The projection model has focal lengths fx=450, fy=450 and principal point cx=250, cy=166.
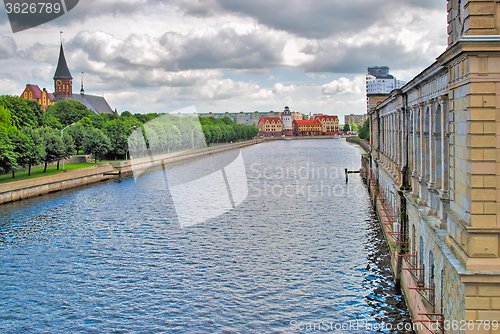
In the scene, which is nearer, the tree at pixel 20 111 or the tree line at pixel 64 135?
the tree line at pixel 64 135

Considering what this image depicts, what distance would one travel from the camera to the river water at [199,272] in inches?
685

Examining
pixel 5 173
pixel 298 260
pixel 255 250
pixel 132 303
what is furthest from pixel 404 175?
pixel 5 173

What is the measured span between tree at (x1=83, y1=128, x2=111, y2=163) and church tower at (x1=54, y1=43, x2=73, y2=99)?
8592 cm

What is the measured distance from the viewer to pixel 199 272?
22.4 metres

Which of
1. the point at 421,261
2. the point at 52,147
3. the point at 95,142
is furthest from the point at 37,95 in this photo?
the point at 421,261

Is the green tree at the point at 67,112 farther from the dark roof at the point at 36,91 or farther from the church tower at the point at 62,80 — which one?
the dark roof at the point at 36,91

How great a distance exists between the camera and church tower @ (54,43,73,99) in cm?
15177

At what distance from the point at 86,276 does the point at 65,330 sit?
18.4ft

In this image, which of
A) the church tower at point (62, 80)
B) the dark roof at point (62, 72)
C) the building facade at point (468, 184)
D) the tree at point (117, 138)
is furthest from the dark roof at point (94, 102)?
the building facade at point (468, 184)

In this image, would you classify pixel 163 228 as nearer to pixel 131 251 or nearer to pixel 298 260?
pixel 131 251

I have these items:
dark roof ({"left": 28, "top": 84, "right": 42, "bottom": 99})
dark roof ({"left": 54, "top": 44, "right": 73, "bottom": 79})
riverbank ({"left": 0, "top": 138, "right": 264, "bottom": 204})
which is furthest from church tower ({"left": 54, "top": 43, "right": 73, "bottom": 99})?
riverbank ({"left": 0, "top": 138, "right": 264, "bottom": 204})

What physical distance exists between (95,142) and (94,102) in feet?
317

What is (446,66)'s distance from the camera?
13.1 m

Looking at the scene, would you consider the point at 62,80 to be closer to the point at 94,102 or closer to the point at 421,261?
the point at 94,102
